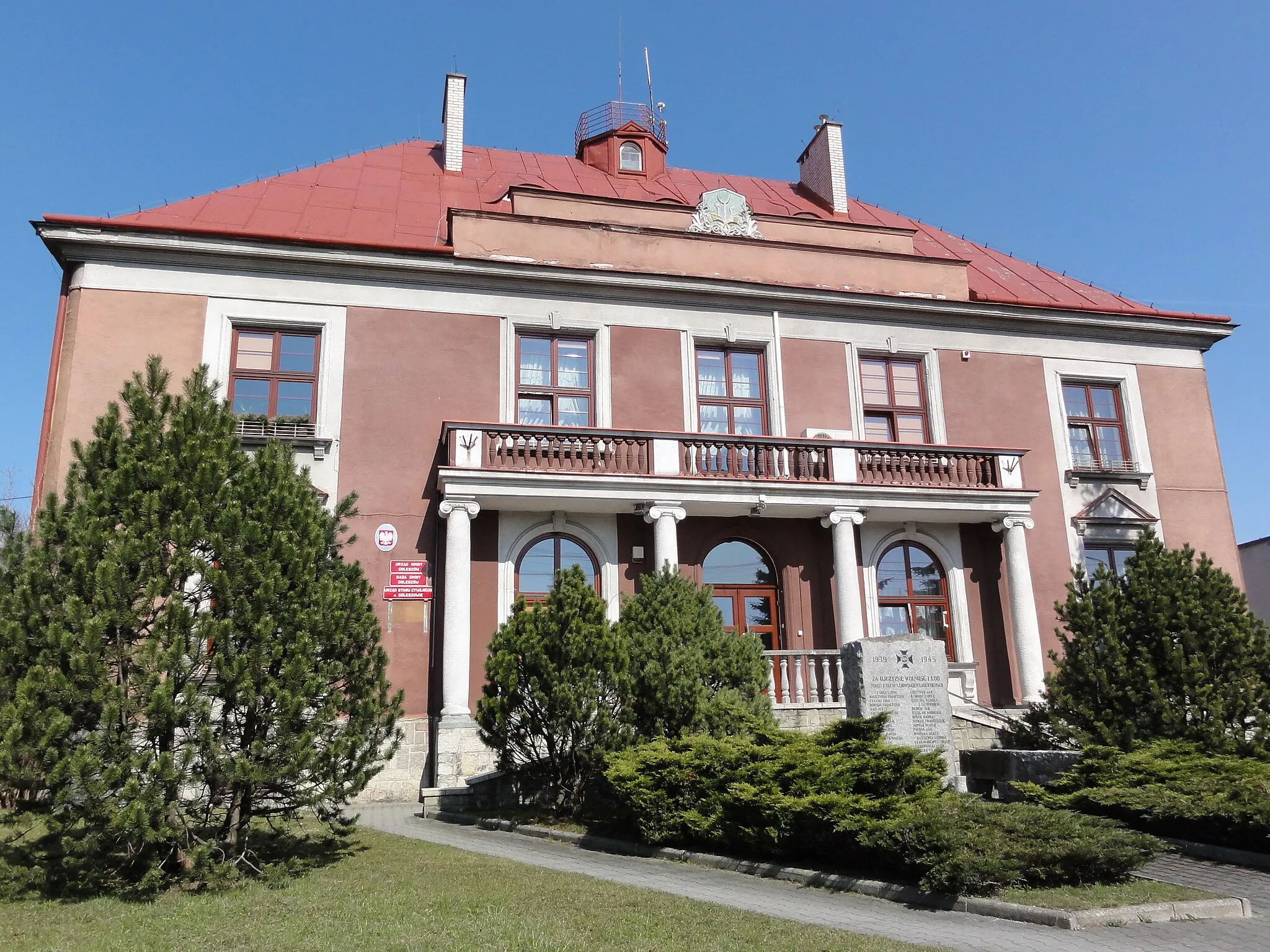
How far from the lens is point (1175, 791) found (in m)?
10.6

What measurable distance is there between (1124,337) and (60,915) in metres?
22.3

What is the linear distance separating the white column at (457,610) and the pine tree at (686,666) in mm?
4030

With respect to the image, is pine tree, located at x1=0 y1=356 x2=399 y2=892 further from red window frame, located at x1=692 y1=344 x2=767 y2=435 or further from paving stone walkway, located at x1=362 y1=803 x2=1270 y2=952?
red window frame, located at x1=692 y1=344 x2=767 y2=435

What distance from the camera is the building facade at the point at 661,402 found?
17.1 metres

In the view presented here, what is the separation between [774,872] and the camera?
910 centimetres

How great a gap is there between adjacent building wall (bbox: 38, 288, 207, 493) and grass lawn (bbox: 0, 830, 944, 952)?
10715 millimetres

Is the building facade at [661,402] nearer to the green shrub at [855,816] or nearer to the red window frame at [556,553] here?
the red window frame at [556,553]

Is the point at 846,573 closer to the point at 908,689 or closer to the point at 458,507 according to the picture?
the point at 908,689

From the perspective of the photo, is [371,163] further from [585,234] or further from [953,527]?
[953,527]

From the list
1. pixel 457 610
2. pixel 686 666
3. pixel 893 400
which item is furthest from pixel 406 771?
pixel 893 400

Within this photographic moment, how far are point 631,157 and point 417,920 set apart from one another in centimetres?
2159

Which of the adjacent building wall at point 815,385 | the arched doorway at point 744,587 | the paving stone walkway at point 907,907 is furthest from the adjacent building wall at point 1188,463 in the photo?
the paving stone walkway at point 907,907

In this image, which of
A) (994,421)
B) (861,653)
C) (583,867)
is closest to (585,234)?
(994,421)

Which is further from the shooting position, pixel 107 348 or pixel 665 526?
pixel 665 526
